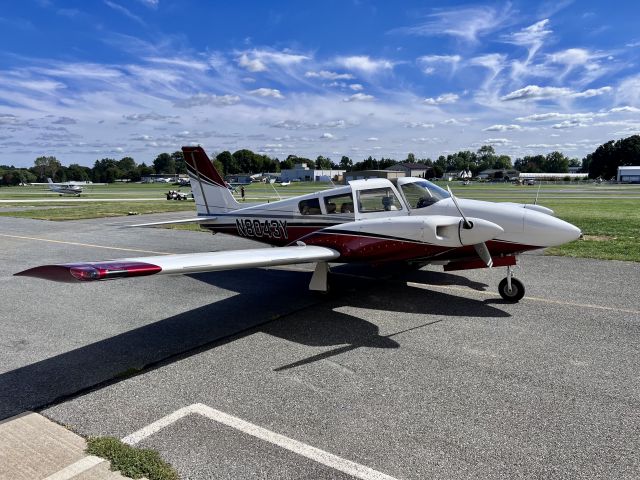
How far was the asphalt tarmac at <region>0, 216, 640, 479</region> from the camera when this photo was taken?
139 inches

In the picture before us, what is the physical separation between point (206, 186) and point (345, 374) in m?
8.62

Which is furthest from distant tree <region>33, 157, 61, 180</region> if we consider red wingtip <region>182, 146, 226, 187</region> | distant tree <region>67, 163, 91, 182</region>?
red wingtip <region>182, 146, 226, 187</region>

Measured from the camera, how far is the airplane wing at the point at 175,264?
170 inches

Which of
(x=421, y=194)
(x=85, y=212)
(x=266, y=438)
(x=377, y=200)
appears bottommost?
(x=266, y=438)

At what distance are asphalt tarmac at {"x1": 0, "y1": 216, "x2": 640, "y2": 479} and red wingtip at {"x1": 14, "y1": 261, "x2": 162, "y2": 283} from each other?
4.33 feet

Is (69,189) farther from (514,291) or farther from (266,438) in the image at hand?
(266,438)

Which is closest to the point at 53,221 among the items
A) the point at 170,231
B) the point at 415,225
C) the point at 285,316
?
the point at 170,231

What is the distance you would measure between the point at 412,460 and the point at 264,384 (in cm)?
198

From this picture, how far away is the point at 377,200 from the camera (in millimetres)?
8734

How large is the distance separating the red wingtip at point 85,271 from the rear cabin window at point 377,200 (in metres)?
5.00

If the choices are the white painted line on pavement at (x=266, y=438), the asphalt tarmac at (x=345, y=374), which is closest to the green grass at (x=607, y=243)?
the asphalt tarmac at (x=345, y=374)

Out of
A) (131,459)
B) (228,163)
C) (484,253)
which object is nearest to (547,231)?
(484,253)

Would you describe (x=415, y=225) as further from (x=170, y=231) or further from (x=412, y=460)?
(x=170, y=231)

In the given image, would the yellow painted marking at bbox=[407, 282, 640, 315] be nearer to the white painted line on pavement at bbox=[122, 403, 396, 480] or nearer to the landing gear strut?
the landing gear strut
